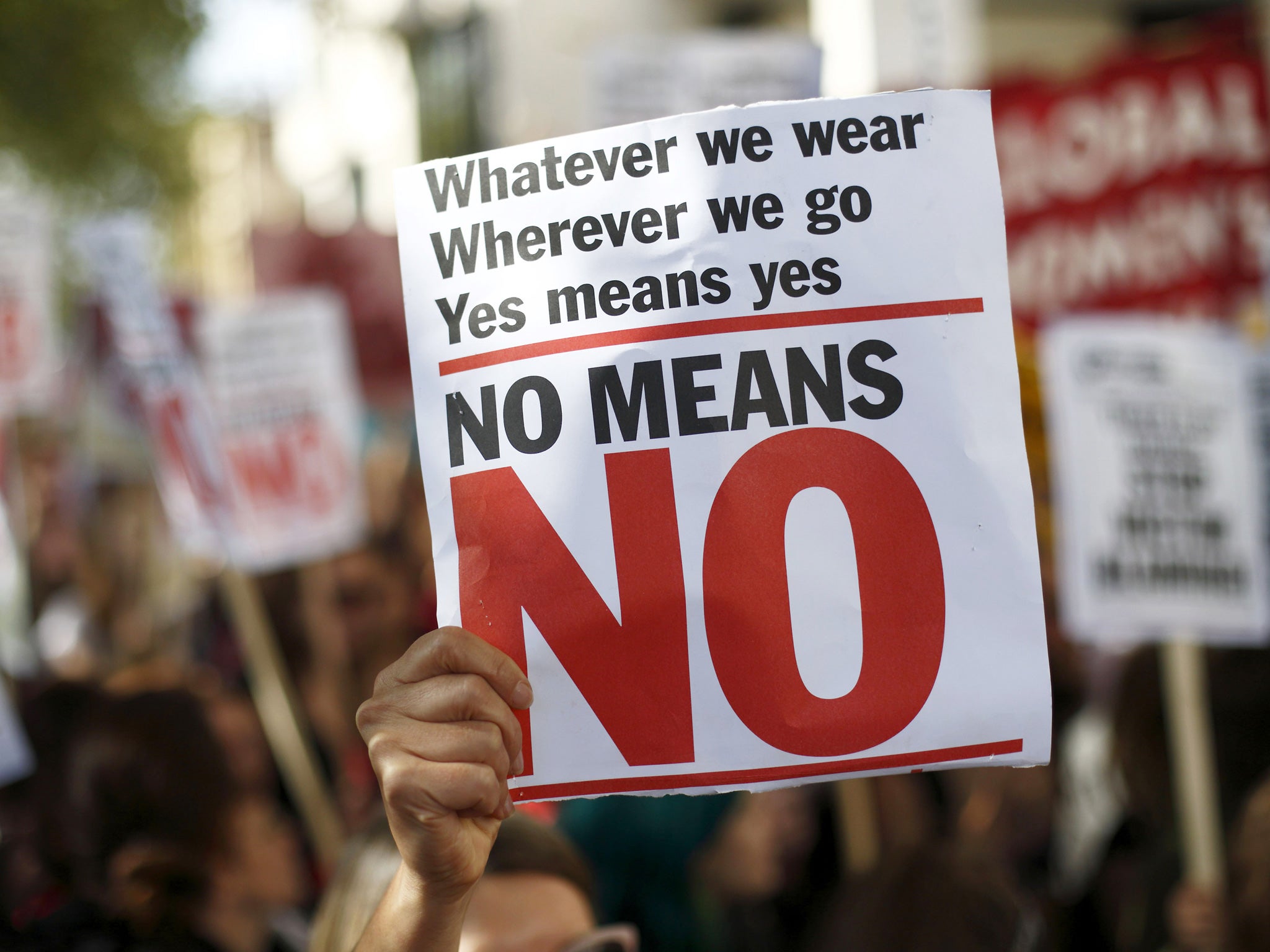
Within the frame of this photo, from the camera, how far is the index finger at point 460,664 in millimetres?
1249

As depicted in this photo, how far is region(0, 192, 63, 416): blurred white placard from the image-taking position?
4422 mm

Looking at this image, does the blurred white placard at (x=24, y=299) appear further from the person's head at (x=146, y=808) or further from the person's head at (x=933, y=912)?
the person's head at (x=933, y=912)

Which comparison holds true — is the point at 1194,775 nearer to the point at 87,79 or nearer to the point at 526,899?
the point at 526,899

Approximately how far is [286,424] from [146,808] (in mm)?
2405

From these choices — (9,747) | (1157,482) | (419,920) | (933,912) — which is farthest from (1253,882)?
(9,747)

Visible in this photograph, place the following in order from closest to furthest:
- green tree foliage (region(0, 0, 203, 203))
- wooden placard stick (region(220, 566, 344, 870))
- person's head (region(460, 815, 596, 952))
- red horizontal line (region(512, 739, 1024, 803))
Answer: red horizontal line (region(512, 739, 1024, 803)) → person's head (region(460, 815, 596, 952)) → wooden placard stick (region(220, 566, 344, 870)) → green tree foliage (region(0, 0, 203, 203))

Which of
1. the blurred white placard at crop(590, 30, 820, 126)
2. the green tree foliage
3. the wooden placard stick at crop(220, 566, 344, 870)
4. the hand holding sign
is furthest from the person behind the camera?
the green tree foliage

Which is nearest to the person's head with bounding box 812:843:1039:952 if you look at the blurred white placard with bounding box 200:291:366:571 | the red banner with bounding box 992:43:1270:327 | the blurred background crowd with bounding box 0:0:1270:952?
the blurred background crowd with bounding box 0:0:1270:952

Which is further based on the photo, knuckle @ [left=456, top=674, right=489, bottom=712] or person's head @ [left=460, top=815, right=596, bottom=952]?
person's head @ [left=460, top=815, right=596, bottom=952]

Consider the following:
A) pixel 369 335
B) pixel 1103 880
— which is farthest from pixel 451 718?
pixel 369 335

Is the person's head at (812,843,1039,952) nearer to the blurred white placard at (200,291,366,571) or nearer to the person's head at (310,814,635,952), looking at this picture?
the person's head at (310,814,635,952)

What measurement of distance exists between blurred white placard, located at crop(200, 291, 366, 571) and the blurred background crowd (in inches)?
10.6

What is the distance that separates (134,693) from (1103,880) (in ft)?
8.55

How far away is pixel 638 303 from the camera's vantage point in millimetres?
1376
